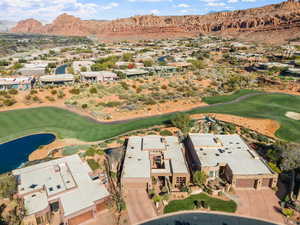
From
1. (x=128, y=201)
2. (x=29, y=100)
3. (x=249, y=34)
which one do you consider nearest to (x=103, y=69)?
(x=29, y=100)

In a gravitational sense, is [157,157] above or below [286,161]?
below

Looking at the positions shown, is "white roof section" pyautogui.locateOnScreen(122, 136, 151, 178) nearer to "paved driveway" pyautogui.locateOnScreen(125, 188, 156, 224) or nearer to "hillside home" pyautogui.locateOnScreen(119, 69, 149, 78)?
"paved driveway" pyautogui.locateOnScreen(125, 188, 156, 224)

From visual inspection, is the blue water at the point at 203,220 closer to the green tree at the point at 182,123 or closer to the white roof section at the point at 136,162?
the white roof section at the point at 136,162

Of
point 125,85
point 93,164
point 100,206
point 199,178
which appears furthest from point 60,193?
point 125,85

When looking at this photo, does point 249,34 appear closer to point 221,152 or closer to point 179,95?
point 179,95

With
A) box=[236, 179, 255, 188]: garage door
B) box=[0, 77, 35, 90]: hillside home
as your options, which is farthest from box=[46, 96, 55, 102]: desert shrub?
box=[236, 179, 255, 188]: garage door

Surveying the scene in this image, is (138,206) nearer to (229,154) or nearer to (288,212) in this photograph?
(229,154)
